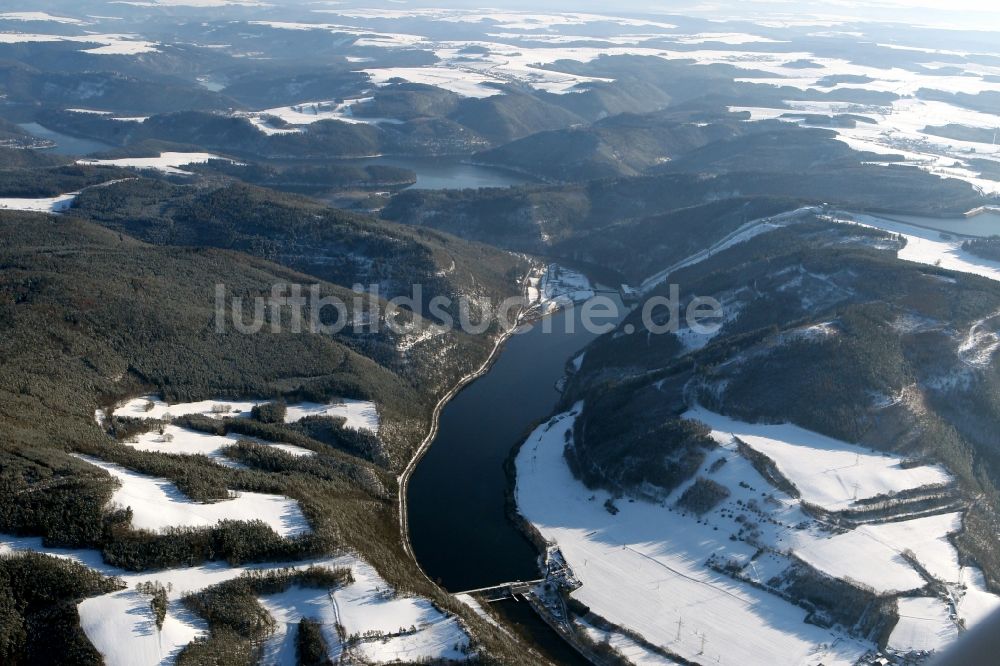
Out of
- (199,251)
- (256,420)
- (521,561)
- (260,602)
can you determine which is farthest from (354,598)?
(199,251)

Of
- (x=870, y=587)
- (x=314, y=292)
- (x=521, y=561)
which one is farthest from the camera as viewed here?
(x=314, y=292)

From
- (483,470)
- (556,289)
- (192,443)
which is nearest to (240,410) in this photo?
(192,443)

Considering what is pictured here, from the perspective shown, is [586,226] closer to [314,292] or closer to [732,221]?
[732,221]

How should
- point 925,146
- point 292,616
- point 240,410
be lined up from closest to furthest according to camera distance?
point 292,616 < point 240,410 < point 925,146

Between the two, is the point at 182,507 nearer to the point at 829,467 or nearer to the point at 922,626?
the point at 829,467

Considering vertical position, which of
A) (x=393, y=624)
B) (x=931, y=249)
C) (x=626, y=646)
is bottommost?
(x=626, y=646)

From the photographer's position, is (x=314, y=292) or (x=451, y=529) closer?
(x=451, y=529)
